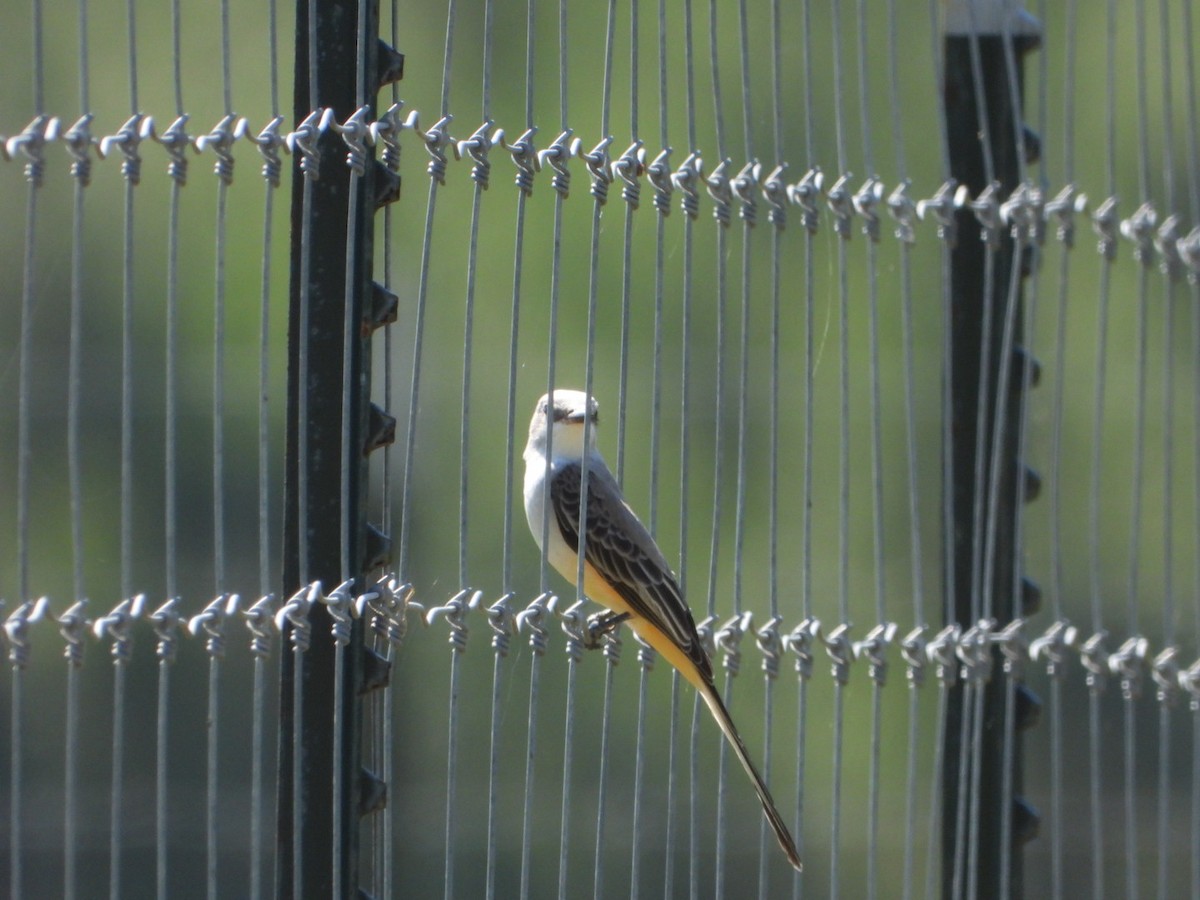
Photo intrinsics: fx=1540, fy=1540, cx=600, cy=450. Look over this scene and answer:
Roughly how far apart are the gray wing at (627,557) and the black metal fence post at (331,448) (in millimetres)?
1194

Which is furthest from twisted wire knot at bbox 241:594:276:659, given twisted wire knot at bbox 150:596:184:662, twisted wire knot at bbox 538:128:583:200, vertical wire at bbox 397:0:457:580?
twisted wire knot at bbox 538:128:583:200

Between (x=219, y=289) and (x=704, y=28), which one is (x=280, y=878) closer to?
(x=219, y=289)

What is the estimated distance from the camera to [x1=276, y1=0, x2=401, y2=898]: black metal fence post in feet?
8.40

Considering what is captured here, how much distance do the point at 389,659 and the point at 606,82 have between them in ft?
3.43

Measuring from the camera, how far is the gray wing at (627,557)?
3736 millimetres

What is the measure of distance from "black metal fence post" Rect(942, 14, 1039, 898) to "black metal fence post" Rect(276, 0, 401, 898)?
4.32ft

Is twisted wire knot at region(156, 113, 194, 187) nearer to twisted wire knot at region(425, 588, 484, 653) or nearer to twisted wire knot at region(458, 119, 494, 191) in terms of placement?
twisted wire knot at region(458, 119, 494, 191)

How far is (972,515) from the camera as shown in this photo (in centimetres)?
331

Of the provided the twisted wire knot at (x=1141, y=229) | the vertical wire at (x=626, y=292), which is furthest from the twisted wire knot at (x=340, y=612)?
the twisted wire knot at (x=1141, y=229)

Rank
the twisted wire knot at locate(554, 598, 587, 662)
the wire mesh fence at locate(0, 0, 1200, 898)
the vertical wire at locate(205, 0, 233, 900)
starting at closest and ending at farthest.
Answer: the vertical wire at locate(205, 0, 233, 900) → the twisted wire knot at locate(554, 598, 587, 662) → the wire mesh fence at locate(0, 0, 1200, 898)

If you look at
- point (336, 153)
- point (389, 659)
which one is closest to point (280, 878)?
point (389, 659)

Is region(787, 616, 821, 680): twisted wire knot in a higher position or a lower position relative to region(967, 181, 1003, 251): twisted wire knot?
lower

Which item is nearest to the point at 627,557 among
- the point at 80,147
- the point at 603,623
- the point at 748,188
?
the point at 603,623

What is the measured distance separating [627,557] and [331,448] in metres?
1.45
